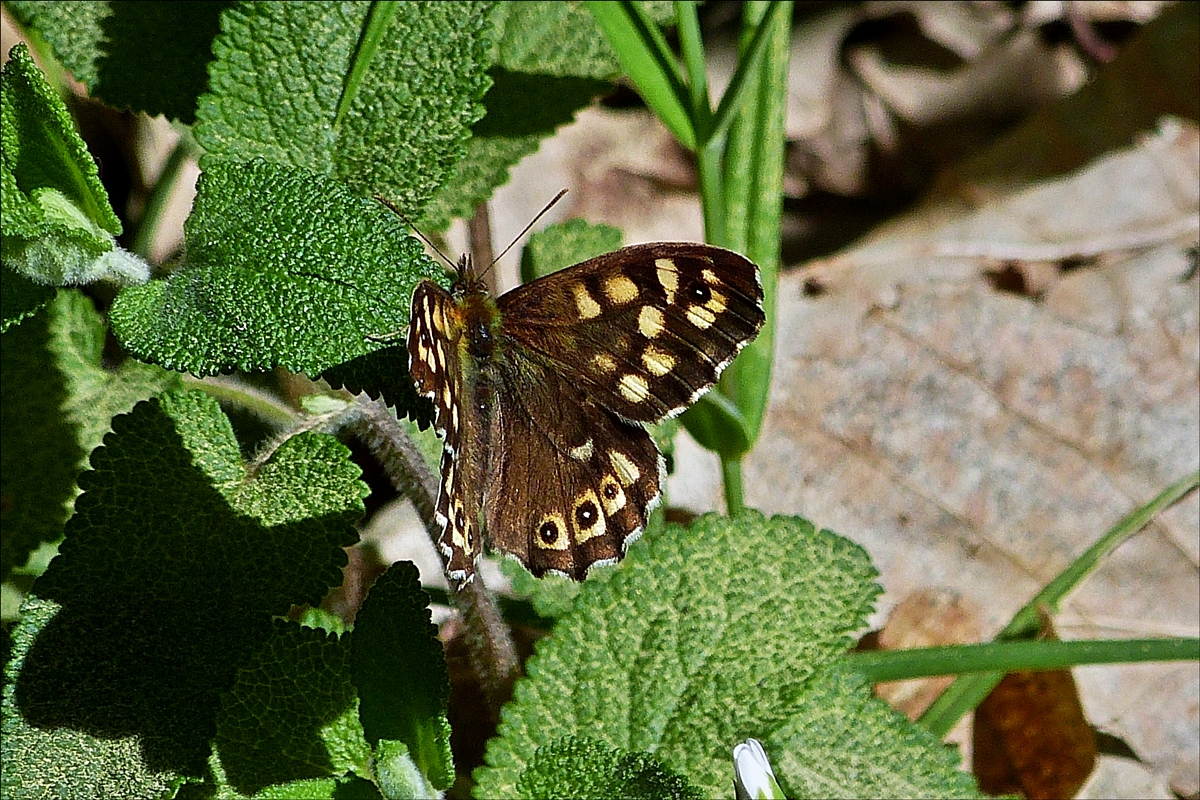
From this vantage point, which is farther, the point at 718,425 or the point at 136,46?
the point at 718,425

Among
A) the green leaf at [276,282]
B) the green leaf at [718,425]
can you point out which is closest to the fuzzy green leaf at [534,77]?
the green leaf at [718,425]

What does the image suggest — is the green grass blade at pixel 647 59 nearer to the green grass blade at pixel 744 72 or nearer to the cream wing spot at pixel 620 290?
the green grass blade at pixel 744 72

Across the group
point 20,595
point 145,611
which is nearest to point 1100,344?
point 145,611

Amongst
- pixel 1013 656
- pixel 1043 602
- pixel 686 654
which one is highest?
pixel 686 654

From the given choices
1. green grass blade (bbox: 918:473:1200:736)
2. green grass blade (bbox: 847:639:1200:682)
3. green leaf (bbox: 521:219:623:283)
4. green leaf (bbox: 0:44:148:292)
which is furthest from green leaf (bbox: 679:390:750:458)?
green leaf (bbox: 0:44:148:292)

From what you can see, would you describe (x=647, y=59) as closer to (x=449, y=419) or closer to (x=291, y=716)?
(x=449, y=419)

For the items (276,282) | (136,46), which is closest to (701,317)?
(276,282)
